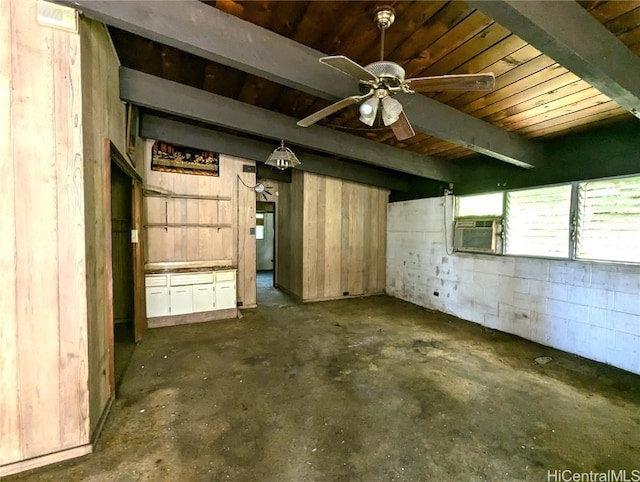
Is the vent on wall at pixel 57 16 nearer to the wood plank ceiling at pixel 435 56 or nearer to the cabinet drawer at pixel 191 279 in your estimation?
the wood plank ceiling at pixel 435 56

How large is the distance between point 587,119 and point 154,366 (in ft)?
16.5

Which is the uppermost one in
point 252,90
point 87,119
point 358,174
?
point 252,90

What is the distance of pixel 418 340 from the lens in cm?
376

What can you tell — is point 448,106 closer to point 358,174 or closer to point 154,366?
point 358,174

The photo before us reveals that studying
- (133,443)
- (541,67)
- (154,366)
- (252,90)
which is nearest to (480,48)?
(541,67)

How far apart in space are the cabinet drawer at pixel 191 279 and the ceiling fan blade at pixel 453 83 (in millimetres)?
3717

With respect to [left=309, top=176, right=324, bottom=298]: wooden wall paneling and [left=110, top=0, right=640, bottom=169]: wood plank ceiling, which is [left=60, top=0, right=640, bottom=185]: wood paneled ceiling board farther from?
[left=309, top=176, right=324, bottom=298]: wooden wall paneling

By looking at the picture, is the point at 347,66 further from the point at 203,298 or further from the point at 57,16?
the point at 203,298

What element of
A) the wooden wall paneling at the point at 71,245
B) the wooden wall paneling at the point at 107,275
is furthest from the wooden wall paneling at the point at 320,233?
the wooden wall paneling at the point at 71,245

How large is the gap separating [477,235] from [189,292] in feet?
14.5

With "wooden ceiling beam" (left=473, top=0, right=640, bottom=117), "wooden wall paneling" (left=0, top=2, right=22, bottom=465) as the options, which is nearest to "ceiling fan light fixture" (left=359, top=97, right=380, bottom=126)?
"wooden ceiling beam" (left=473, top=0, right=640, bottom=117)

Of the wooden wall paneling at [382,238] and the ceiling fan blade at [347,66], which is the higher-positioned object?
the ceiling fan blade at [347,66]

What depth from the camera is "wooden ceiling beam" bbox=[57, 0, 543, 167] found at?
70.0 inches

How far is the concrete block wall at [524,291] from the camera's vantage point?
3.00 metres
